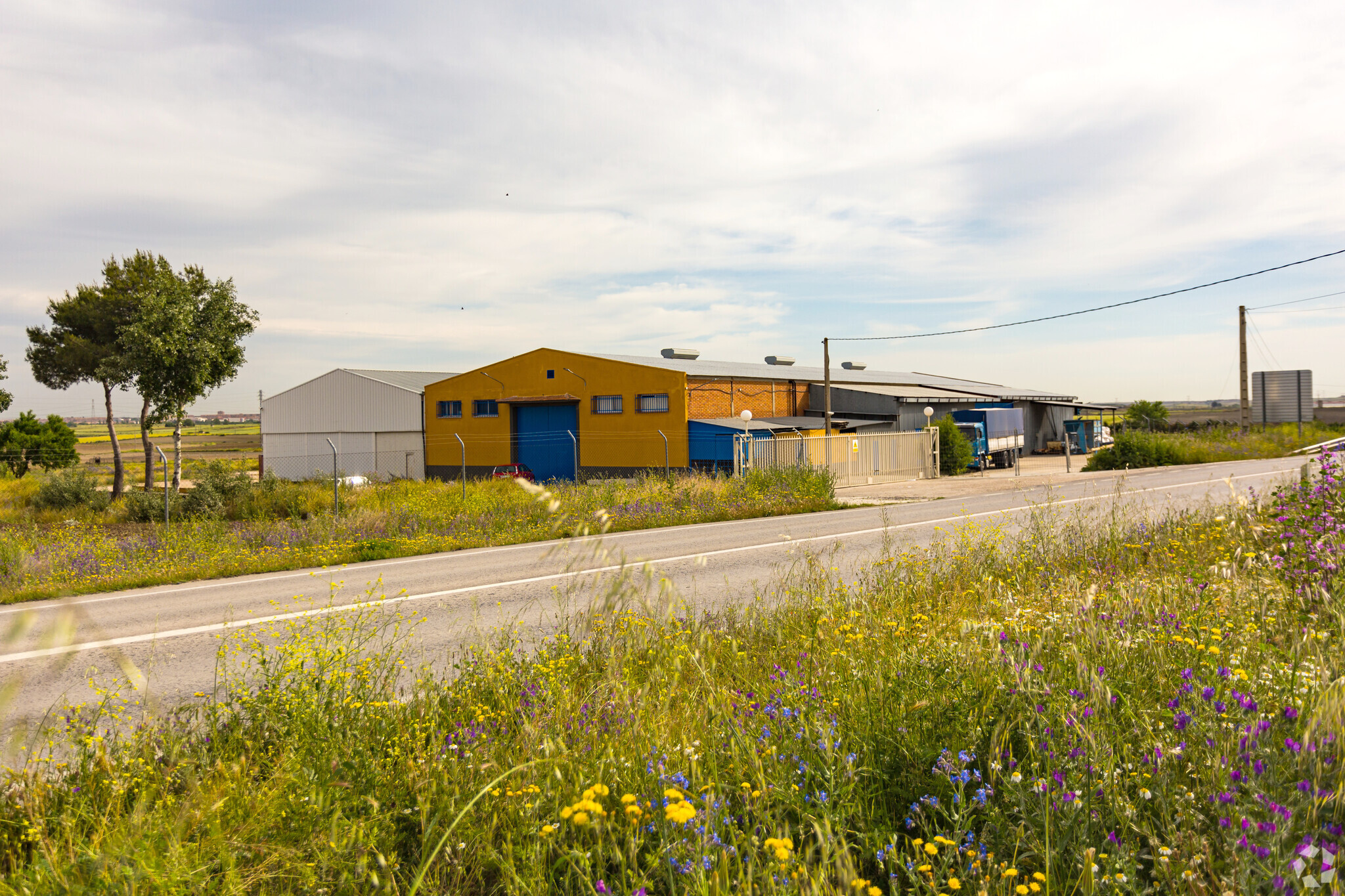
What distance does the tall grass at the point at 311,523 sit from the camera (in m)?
11.4

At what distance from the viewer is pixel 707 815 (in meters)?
2.28

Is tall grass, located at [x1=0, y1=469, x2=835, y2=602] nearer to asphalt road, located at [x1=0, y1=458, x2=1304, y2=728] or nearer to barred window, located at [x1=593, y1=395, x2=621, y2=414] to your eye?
asphalt road, located at [x1=0, y1=458, x2=1304, y2=728]

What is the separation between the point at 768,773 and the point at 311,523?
45.6ft

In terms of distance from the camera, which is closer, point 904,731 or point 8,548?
point 904,731

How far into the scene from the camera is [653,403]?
1367 inches

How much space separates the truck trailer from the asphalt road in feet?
66.9

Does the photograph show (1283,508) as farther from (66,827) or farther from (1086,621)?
(66,827)

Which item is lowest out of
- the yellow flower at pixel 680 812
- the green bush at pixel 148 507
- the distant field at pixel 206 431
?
the green bush at pixel 148 507

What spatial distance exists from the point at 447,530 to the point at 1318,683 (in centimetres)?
1372

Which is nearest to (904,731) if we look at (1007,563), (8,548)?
(1007,563)

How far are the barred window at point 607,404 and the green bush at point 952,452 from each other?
1442 centimetres

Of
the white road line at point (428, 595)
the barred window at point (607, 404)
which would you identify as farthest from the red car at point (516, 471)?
the white road line at point (428, 595)

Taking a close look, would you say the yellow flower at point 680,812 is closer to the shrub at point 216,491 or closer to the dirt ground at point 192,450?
the shrub at point 216,491

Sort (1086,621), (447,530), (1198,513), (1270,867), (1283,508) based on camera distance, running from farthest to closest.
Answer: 1. (447,530)
2. (1198,513)
3. (1283,508)
4. (1086,621)
5. (1270,867)
